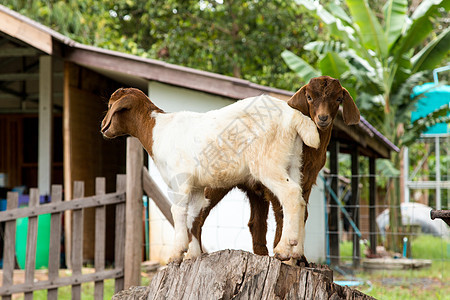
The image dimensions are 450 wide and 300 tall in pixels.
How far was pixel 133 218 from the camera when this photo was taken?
188 inches

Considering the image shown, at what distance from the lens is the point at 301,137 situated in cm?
222

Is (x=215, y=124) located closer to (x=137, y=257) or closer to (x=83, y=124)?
(x=137, y=257)

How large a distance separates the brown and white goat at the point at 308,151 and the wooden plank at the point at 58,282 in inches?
101

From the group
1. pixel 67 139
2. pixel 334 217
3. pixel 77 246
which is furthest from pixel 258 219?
pixel 334 217

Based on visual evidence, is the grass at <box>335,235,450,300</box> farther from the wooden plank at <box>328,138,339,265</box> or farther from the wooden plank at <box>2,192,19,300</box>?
the wooden plank at <box>2,192,19,300</box>

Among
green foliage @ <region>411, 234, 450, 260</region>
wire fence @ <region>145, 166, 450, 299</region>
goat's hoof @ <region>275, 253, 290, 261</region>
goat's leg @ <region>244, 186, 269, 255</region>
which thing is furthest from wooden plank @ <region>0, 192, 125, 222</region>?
green foliage @ <region>411, 234, 450, 260</region>

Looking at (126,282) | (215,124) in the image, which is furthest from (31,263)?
(215,124)

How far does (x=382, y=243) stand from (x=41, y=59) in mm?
6792

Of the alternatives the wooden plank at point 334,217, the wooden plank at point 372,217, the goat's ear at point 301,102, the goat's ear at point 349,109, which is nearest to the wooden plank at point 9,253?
the goat's ear at point 301,102

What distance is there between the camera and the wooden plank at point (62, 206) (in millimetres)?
4871

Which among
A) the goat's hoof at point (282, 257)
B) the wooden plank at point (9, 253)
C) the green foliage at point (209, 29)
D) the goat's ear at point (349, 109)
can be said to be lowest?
the wooden plank at point (9, 253)

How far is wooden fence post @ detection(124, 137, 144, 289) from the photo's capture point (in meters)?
4.76

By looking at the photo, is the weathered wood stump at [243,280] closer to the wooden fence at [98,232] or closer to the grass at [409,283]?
the wooden fence at [98,232]

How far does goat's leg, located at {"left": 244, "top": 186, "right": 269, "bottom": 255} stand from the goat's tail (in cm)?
40
